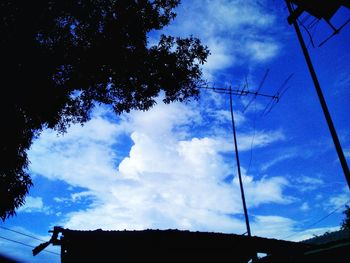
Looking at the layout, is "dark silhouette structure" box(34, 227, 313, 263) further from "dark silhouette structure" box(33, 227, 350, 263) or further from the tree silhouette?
the tree silhouette

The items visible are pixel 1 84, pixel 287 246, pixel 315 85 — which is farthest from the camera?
pixel 287 246

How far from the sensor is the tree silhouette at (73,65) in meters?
8.38

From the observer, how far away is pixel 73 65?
32.1 feet

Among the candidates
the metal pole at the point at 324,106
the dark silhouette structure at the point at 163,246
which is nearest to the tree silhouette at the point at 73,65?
the dark silhouette structure at the point at 163,246

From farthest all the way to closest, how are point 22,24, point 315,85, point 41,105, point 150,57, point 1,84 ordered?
point 150,57 < point 41,105 < point 22,24 < point 1,84 < point 315,85

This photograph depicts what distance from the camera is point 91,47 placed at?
9977 millimetres

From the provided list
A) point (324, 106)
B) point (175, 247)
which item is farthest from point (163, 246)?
point (324, 106)

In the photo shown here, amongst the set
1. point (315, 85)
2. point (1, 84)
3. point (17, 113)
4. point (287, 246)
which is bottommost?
point (287, 246)

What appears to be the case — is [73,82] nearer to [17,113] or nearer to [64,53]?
[64,53]

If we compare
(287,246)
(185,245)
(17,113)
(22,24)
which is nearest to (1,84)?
(17,113)

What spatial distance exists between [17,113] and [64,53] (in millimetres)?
2788

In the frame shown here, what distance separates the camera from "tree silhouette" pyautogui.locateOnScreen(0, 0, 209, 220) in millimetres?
8383

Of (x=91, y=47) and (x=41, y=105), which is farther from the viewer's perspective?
(x=91, y=47)

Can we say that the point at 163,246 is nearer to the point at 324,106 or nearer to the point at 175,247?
the point at 175,247
